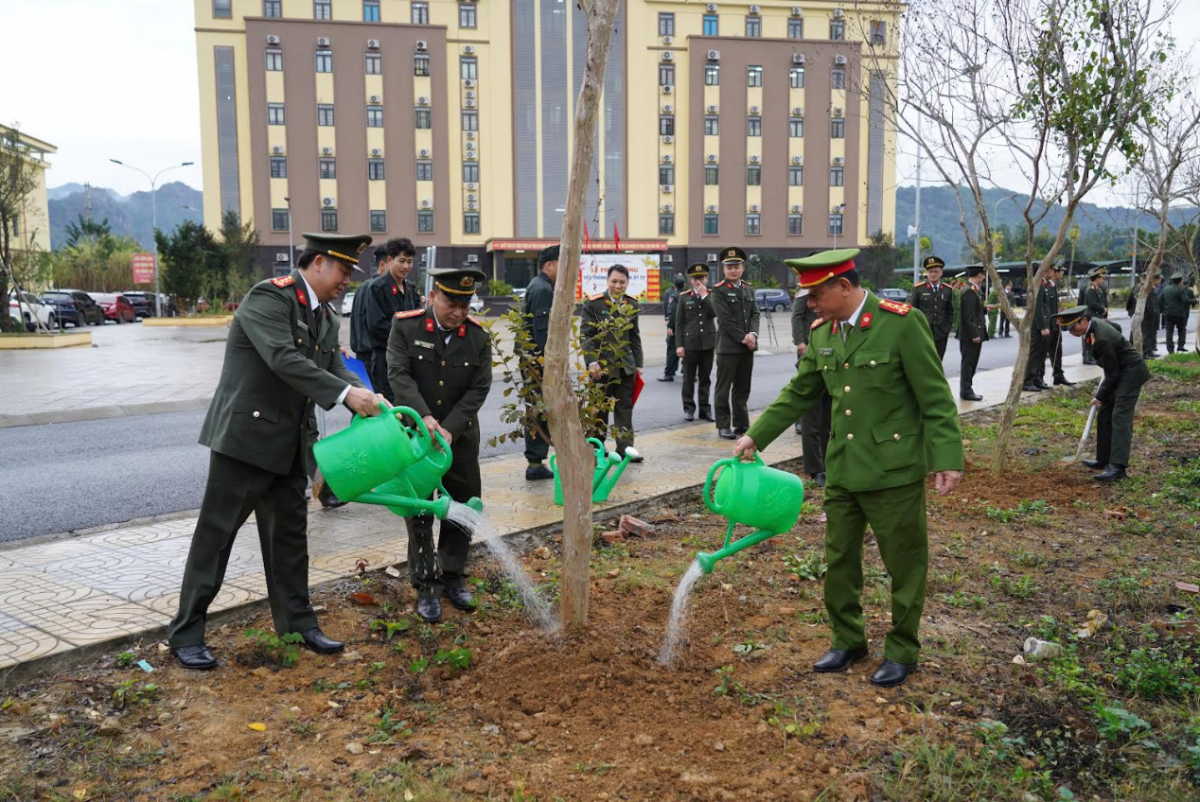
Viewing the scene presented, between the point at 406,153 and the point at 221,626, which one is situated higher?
the point at 406,153

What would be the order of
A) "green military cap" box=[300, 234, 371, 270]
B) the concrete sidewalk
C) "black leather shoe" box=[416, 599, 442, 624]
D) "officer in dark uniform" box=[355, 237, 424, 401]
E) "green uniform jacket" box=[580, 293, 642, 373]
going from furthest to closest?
"officer in dark uniform" box=[355, 237, 424, 401], "green uniform jacket" box=[580, 293, 642, 373], "black leather shoe" box=[416, 599, 442, 624], the concrete sidewalk, "green military cap" box=[300, 234, 371, 270]

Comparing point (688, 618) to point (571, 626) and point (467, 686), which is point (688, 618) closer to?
point (571, 626)

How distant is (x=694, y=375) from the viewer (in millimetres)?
11109

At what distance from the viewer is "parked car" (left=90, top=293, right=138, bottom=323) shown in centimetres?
4181

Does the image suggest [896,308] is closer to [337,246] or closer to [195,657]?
[337,246]

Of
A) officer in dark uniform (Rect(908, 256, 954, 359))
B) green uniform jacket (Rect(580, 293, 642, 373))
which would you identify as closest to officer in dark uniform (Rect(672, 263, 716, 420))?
green uniform jacket (Rect(580, 293, 642, 373))

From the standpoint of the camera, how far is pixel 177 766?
306cm

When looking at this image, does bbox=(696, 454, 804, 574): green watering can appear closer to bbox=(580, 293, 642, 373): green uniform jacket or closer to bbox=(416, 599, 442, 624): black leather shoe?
bbox=(416, 599, 442, 624): black leather shoe

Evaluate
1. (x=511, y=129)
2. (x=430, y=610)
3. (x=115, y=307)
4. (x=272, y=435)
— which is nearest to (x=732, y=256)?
(x=430, y=610)

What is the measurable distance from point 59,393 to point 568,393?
12.8 m

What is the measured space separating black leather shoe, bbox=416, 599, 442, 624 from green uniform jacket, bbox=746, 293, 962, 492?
67.1 inches

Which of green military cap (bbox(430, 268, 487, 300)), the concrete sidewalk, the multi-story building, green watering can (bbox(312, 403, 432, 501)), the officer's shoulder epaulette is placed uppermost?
the multi-story building

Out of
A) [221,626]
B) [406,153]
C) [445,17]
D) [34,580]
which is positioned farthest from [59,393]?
[445,17]

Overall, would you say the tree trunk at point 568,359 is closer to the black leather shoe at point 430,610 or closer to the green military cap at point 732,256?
the black leather shoe at point 430,610
